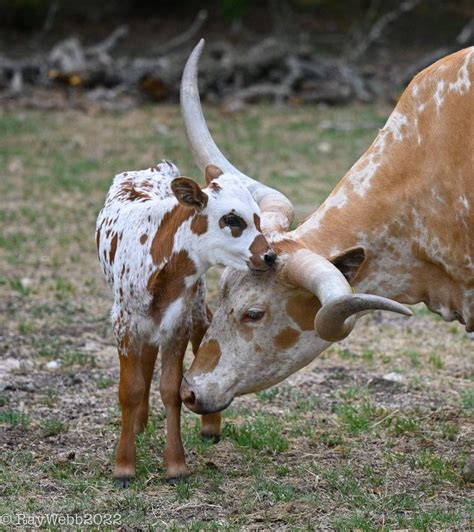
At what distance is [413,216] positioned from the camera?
204 inches

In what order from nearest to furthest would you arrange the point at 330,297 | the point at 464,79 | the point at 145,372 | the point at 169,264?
the point at 330,297, the point at 169,264, the point at 464,79, the point at 145,372

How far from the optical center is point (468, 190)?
5.07 metres

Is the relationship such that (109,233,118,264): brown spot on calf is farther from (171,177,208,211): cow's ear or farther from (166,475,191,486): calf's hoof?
(166,475,191,486): calf's hoof

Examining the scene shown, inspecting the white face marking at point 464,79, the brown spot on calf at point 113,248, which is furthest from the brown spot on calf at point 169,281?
the white face marking at point 464,79

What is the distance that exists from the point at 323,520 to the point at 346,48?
15992mm

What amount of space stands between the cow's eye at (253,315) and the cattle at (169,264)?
27cm

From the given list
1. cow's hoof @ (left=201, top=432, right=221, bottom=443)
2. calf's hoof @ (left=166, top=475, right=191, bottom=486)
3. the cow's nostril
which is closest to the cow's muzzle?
calf's hoof @ (left=166, top=475, right=191, bottom=486)

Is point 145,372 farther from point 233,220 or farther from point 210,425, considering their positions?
point 233,220

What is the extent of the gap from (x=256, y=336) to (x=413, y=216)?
0.90 meters

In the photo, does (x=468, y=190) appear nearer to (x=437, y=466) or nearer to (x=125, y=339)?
(x=437, y=466)

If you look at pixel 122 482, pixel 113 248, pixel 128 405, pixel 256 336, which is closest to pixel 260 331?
pixel 256 336

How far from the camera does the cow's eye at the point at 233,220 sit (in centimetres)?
479

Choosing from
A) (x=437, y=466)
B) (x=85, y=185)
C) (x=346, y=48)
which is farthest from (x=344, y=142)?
(x=437, y=466)

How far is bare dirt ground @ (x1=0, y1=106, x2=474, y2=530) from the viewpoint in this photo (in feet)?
16.0
